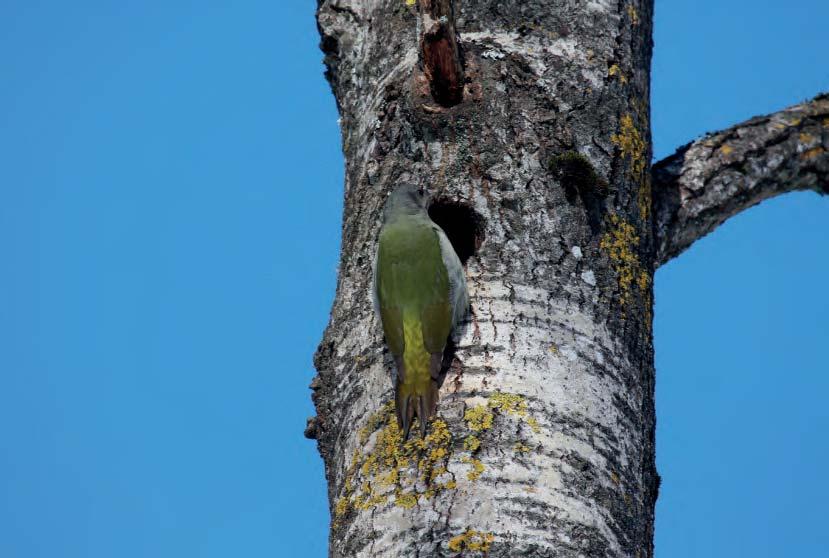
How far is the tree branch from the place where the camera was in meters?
4.64

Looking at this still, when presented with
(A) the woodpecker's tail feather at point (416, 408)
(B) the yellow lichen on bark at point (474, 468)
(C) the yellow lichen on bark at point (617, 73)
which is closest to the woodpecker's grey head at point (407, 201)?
(A) the woodpecker's tail feather at point (416, 408)

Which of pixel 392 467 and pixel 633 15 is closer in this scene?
pixel 392 467

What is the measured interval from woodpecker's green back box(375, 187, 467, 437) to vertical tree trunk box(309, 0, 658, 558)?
6 centimetres

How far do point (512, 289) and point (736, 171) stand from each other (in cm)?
151

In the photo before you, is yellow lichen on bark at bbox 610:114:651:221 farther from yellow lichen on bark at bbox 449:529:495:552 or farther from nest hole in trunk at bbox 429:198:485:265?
yellow lichen on bark at bbox 449:529:495:552

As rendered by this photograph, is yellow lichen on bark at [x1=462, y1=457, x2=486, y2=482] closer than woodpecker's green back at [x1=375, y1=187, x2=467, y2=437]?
Yes

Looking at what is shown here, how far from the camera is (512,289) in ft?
12.6

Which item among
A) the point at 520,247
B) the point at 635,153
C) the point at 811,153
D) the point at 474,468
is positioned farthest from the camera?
the point at 811,153

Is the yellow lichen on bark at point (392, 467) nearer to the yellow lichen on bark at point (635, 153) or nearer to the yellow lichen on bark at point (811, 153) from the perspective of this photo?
the yellow lichen on bark at point (635, 153)

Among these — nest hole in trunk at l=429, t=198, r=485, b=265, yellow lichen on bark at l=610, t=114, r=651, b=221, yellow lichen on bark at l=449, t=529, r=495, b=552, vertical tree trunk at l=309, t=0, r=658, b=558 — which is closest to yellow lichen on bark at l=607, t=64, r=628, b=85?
vertical tree trunk at l=309, t=0, r=658, b=558

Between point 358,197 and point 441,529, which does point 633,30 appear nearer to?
point 358,197

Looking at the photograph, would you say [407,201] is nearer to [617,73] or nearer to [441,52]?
[441,52]

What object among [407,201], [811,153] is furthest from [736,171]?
[407,201]

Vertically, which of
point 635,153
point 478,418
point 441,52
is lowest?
point 478,418
